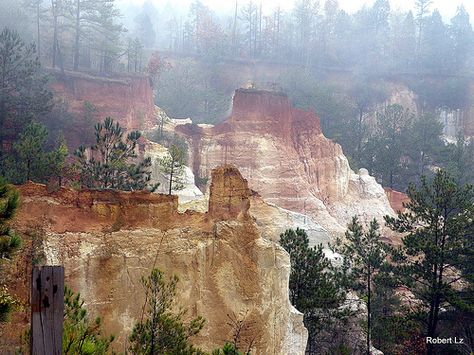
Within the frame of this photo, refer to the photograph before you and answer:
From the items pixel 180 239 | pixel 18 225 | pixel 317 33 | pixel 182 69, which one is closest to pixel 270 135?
pixel 180 239

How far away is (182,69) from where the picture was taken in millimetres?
64438

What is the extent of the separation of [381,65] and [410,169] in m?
35.1

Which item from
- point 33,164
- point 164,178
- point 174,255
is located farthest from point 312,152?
point 174,255

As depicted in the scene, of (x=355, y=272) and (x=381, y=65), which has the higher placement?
(x=381, y=65)

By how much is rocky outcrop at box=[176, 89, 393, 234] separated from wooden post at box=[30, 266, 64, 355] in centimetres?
3057

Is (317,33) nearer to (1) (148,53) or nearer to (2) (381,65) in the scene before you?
(2) (381,65)

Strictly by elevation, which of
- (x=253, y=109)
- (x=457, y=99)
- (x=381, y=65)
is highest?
(x=381, y=65)

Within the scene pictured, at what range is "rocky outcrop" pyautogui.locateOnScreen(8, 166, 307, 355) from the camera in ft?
46.3

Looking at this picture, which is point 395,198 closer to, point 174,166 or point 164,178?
point 164,178

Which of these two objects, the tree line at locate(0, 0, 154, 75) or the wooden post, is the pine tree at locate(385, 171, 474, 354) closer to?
the wooden post

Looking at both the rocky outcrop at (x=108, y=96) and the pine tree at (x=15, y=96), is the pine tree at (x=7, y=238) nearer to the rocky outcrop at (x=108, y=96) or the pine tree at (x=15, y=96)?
the pine tree at (x=15, y=96)

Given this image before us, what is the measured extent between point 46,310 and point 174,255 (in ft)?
37.0

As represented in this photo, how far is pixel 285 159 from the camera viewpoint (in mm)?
36344

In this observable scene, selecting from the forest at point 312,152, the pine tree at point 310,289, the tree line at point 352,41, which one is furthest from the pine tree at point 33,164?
the tree line at point 352,41
